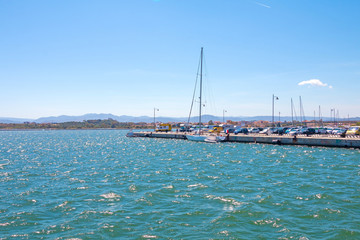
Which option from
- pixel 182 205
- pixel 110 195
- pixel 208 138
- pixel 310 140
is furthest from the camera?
pixel 208 138

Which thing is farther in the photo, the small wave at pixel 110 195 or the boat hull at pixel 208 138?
the boat hull at pixel 208 138

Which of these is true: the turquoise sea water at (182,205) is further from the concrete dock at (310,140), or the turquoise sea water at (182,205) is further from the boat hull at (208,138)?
the boat hull at (208,138)

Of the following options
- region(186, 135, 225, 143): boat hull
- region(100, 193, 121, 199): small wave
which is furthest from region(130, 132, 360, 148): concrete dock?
region(100, 193, 121, 199): small wave

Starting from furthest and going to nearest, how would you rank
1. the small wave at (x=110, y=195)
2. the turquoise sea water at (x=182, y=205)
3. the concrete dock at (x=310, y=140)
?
the concrete dock at (x=310, y=140) < the small wave at (x=110, y=195) < the turquoise sea water at (x=182, y=205)

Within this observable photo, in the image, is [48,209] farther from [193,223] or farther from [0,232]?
[193,223]

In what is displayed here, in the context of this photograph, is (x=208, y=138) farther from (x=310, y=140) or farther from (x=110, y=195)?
(x=110, y=195)

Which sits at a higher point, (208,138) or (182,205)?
(208,138)

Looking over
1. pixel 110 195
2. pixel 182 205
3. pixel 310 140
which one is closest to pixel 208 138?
pixel 310 140

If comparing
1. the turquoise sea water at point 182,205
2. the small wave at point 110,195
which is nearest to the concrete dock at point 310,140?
the turquoise sea water at point 182,205

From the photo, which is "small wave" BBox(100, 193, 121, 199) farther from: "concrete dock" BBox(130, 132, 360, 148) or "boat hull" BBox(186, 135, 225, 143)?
"boat hull" BBox(186, 135, 225, 143)

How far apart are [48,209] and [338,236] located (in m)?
13.0

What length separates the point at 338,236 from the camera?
1090 cm

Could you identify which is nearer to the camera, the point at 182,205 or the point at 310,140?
the point at 182,205

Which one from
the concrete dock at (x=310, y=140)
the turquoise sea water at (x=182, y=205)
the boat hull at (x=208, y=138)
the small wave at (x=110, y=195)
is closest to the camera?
the turquoise sea water at (x=182, y=205)
